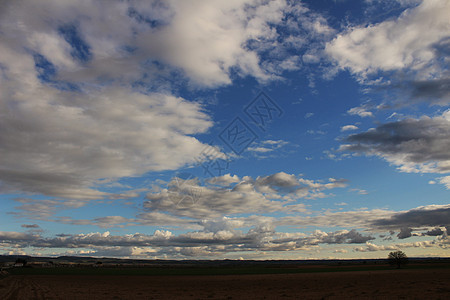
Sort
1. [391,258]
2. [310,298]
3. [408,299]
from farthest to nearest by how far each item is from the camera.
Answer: [391,258] < [310,298] < [408,299]

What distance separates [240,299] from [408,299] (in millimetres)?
20854

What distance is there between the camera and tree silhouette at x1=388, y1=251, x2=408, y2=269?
582ft

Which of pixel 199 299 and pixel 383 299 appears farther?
pixel 199 299

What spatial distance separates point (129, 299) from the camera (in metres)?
43.1

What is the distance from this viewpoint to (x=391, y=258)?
184m

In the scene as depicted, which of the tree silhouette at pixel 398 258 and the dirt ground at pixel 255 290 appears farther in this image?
the tree silhouette at pixel 398 258

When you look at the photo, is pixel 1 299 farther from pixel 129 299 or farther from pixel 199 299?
pixel 199 299

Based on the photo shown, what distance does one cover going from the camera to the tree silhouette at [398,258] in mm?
177250

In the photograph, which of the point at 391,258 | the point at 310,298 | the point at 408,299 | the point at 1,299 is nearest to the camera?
the point at 408,299

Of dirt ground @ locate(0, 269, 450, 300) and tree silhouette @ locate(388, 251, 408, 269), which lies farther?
tree silhouette @ locate(388, 251, 408, 269)

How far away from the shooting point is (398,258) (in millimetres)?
178625

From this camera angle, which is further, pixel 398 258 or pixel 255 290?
pixel 398 258

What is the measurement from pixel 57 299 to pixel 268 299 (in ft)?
96.4

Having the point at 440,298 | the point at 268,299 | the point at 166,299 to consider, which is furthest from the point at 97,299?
the point at 440,298
